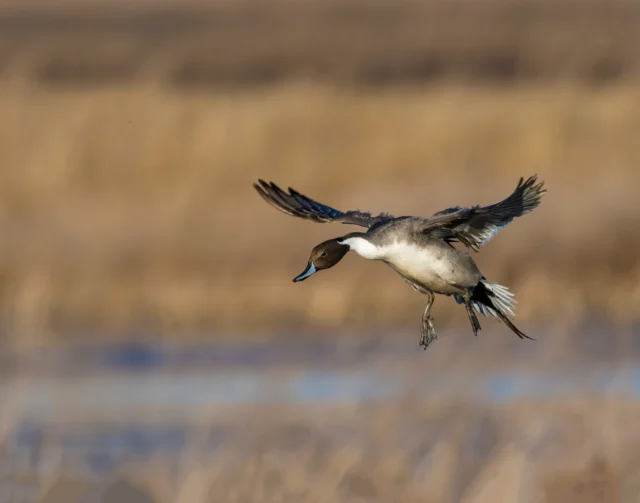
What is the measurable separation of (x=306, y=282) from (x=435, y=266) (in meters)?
6.68

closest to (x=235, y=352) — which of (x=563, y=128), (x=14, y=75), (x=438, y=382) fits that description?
(x=438, y=382)

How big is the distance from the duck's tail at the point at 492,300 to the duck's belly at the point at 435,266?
27 cm

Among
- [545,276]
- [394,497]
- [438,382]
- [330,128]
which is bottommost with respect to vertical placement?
[394,497]

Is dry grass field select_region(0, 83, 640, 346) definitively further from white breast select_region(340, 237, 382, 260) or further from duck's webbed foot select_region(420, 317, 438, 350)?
white breast select_region(340, 237, 382, 260)

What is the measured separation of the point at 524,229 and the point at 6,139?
6.14 metres

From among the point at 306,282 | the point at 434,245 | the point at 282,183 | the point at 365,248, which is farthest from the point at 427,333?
the point at 282,183

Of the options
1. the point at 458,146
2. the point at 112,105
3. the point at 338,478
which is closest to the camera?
the point at 338,478

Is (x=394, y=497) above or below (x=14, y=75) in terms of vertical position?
below

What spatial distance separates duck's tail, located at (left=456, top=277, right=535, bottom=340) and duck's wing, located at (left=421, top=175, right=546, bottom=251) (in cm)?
30

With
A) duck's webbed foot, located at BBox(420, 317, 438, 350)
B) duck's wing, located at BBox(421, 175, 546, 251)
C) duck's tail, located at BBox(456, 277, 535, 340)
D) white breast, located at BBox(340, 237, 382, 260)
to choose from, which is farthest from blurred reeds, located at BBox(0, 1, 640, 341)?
white breast, located at BBox(340, 237, 382, 260)

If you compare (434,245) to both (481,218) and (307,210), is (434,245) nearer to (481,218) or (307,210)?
A: (481,218)

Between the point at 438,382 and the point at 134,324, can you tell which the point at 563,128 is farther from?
the point at 438,382

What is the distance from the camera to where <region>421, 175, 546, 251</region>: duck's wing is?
28.2ft

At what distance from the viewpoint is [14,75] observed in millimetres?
22031
